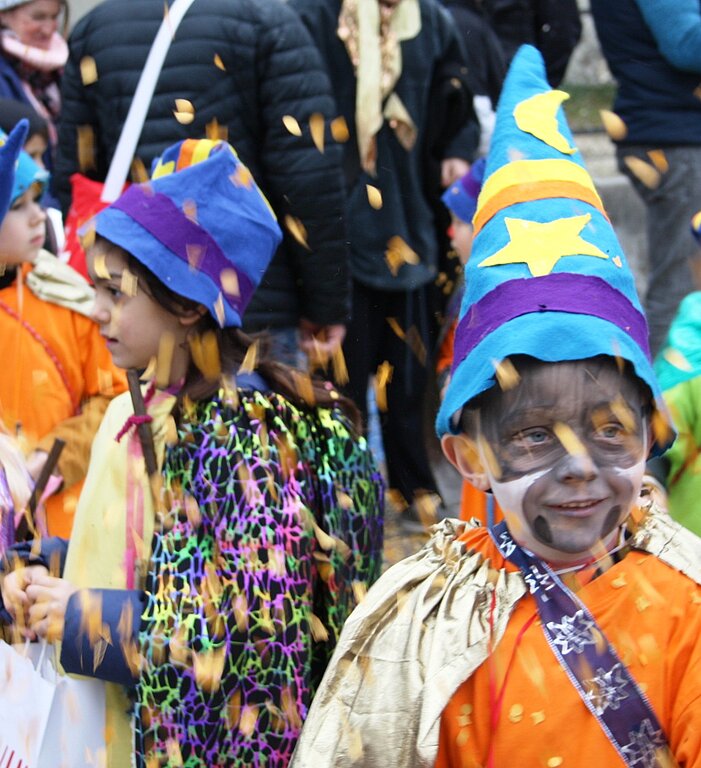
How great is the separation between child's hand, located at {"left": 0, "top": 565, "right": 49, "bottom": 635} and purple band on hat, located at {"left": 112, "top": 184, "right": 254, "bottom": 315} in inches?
26.8

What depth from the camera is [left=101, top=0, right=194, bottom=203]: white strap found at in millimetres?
4227

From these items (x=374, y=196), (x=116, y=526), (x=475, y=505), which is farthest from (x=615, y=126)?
(x=116, y=526)

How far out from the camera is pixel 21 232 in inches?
153

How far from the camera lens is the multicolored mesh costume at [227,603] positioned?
272 centimetres

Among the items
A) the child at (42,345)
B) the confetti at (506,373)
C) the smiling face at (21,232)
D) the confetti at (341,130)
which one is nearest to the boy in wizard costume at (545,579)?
the confetti at (506,373)

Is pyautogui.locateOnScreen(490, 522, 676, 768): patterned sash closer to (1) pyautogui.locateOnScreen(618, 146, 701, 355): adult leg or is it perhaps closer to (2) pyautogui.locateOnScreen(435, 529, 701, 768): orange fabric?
(2) pyautogui.locateOnScreen(435, 529, 701, 768): orange fabric

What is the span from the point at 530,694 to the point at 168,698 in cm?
78

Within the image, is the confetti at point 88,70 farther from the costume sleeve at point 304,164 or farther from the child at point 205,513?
the child at point 205,513

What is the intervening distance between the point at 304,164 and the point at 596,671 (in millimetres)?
2428

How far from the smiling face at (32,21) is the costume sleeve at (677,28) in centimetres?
229

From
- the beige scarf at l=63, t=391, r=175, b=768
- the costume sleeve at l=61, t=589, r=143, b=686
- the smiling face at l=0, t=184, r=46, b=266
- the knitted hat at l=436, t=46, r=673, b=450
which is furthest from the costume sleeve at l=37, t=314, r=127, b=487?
the knitted hat at l=436, t=46, r=673, b=450

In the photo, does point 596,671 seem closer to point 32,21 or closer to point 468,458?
point 468,458

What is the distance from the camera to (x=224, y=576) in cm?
273

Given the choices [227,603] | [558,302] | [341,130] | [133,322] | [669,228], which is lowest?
[669,228]
